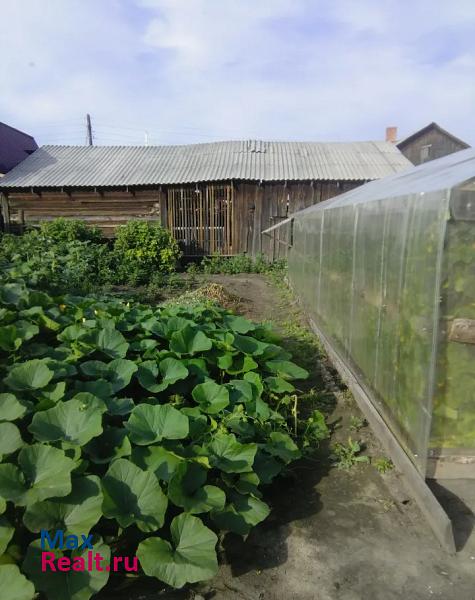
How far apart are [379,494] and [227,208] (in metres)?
11.7

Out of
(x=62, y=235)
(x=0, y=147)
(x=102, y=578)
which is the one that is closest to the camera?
(x=102, y=578)

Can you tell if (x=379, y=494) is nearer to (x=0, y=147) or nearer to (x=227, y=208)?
(x=227, y=208)

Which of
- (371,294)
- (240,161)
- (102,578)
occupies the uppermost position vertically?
(240,161)

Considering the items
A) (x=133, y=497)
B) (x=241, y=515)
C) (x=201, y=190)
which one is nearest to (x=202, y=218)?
(x=201, y=190)

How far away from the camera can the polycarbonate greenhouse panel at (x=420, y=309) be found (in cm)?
246

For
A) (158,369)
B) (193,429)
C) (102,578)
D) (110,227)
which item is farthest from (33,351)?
(110,227)

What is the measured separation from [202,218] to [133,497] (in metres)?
12.3

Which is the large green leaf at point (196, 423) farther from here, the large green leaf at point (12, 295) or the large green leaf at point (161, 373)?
the large green leaf at point (12, 295)

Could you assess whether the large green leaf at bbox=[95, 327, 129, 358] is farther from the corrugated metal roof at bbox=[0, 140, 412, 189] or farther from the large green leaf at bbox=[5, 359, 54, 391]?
the corrugated metal roof at bbox=[0, 140, 412, 189]

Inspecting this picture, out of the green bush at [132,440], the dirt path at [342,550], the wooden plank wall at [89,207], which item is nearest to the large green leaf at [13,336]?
the green bush at [132,440]

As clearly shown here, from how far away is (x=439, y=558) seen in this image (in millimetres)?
2178

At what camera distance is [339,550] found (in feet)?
7.37

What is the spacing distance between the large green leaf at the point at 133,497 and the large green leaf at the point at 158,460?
0.16 m

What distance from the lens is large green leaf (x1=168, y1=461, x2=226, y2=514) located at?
2025 millimetres
